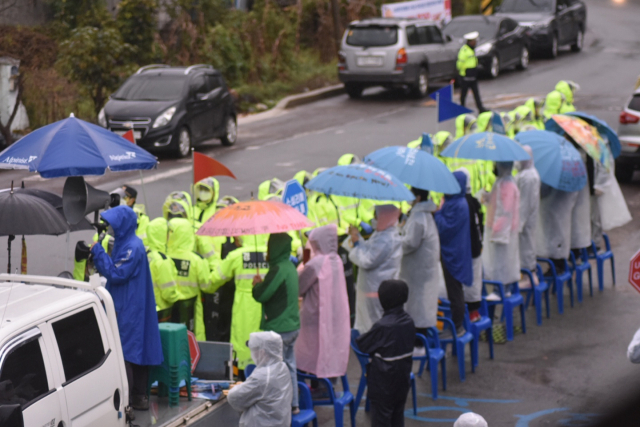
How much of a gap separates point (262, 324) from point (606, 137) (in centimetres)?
649

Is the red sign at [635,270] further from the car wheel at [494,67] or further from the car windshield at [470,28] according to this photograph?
the car wheel at [494,67]

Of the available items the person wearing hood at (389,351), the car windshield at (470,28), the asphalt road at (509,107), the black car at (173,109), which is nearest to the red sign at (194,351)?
the person wearing hood at (389,351)

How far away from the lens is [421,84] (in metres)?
24.0

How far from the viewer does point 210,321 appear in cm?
771

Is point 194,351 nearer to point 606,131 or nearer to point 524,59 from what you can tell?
point 606,131

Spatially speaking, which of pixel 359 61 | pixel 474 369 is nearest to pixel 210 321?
pixel 474 369

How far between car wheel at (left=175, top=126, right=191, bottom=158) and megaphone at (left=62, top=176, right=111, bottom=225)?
32.4 ft

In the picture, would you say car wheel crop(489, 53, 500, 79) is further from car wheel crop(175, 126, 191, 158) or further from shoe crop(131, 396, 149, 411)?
shoe crop(131, 396, 149, 411)

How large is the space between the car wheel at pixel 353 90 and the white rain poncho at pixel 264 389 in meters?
19.5

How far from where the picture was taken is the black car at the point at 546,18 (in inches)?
1128

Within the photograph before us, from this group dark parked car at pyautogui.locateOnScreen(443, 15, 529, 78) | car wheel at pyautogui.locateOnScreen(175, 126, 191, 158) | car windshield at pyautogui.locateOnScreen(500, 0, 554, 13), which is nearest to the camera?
car wheel at pyautogui.locateOnScreen(175, 126, 191, 158)

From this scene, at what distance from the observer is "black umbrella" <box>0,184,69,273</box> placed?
6.03 m

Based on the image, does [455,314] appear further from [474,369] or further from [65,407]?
[65,407]

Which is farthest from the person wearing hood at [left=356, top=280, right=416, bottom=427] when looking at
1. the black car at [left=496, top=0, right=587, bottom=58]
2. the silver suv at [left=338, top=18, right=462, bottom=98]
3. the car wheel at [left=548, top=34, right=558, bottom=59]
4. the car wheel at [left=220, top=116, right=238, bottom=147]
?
the car wheel at [left=548, top=34, right=558, bottom=59]
